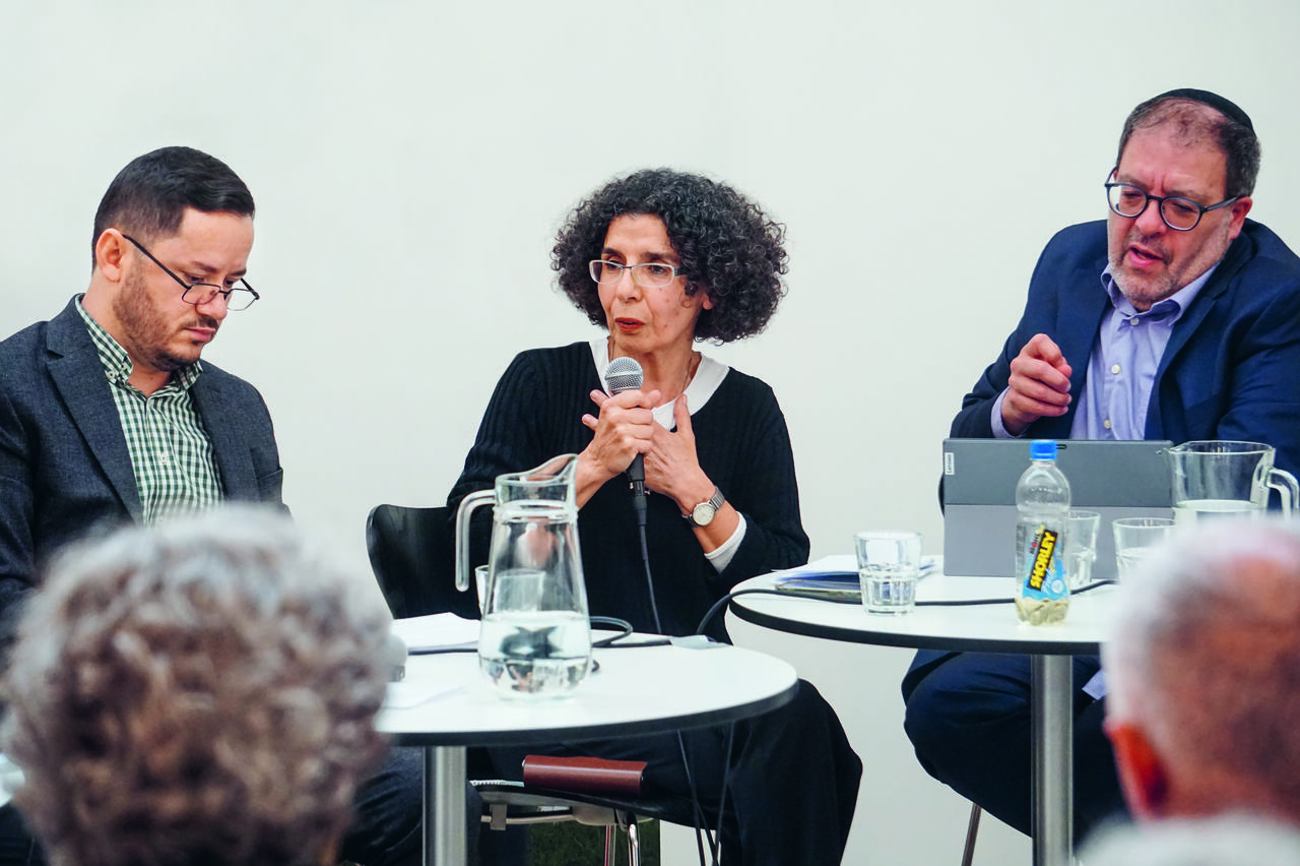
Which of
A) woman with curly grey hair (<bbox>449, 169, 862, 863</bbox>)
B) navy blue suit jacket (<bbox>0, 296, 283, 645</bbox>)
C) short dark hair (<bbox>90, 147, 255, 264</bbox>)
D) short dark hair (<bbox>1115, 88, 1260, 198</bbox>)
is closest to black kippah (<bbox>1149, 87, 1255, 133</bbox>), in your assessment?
short dark hair (<bbox>1115, 88, 1260, 198</bbox>)

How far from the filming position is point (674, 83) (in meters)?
→ 3.48

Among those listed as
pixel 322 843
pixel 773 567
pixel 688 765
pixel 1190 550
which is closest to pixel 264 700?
pixel 322 843

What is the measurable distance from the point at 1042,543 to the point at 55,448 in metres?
1.44

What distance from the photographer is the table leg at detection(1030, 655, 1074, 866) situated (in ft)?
6.38

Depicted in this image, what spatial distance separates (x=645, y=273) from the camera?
2.79 m

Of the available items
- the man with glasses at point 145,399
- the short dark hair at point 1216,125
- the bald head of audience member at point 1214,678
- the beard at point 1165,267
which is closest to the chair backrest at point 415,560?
the man with glasses at point 145,399

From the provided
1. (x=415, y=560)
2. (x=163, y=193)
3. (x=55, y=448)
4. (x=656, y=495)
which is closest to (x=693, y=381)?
(x=656, y=495)

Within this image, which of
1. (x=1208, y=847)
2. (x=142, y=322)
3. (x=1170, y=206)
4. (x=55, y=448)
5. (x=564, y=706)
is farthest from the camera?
(x=1170, y=206)

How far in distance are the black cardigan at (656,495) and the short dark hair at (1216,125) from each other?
0.88m

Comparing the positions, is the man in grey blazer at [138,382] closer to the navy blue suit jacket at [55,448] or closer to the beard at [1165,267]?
the navy blue suit jacket at [55,448]

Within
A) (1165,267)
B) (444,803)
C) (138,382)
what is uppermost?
(1165,267)

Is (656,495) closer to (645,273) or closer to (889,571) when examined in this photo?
(645,273)

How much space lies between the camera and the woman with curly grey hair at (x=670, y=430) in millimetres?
2474

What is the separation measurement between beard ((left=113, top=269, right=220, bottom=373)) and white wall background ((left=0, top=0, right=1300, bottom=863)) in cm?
97
